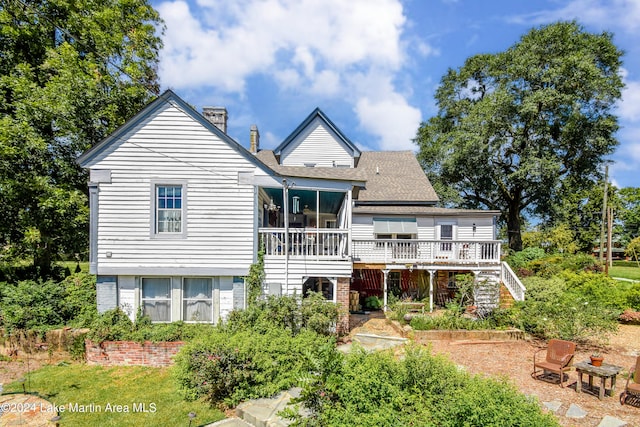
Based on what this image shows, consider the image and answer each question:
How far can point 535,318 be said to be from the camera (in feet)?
34.5

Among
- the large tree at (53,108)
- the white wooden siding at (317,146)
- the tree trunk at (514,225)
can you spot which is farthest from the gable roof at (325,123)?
the tree trunk at (514,225)

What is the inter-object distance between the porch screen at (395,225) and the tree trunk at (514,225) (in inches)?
642

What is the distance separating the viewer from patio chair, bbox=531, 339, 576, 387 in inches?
275

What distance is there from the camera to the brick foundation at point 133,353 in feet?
29.8

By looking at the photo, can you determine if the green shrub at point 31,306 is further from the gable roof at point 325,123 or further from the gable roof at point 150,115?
the gable roof at point 325,123

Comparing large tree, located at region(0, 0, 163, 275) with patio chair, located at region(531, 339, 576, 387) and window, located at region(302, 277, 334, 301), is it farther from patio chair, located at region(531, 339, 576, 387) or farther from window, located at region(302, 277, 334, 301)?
patio chair, located at region(531, 339, 576, 387)

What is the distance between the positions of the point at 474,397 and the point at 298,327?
237 inches

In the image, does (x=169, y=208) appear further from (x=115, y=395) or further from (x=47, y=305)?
(x=115, y=395)

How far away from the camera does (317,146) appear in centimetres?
1758

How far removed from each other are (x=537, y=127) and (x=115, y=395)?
31.8 m

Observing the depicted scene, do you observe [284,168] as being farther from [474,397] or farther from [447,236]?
[447,236]

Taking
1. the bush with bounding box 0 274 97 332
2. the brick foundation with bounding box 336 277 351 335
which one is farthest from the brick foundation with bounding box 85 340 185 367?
the brick foundation with bounding box 336 277 351 335

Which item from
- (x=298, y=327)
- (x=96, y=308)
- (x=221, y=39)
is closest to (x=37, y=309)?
(x=96, y=308)

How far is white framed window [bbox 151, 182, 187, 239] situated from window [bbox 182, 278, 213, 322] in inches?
65.5
